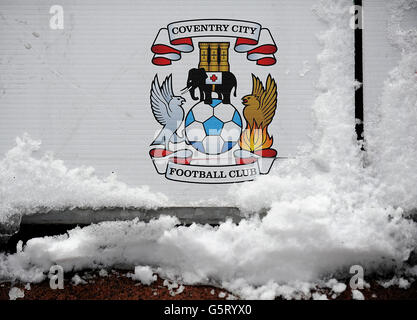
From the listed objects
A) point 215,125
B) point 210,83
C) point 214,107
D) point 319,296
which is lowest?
point 319,296

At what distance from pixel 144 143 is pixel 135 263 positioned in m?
0.64

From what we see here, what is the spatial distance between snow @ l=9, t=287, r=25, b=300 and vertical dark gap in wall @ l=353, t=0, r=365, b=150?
6.19 feet

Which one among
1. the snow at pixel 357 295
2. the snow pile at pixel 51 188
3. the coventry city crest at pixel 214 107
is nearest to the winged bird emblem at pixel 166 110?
the coventry city crest at pixel 214 107

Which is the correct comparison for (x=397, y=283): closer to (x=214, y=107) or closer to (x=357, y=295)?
(x=357, y=295)

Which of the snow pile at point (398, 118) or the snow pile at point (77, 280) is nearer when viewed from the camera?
the snow pile at point (77, 280)

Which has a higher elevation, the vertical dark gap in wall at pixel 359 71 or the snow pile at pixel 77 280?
the vertical dark gap in wall at pixel 359 71

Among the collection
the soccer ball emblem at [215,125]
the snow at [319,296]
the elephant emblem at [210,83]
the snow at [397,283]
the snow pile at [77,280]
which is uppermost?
the elephant emblem at [210,83]

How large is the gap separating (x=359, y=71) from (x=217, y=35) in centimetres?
81

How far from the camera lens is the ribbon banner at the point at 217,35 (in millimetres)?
1538

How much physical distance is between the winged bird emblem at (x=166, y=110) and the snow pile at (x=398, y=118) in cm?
105

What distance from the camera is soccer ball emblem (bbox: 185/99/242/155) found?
1.54 meters

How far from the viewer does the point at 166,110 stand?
1.55 m

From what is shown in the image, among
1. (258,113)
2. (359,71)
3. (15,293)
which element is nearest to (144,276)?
(15,293)

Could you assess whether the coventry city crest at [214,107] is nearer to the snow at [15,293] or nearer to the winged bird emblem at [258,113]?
the winged bird emblem at [258,113]
